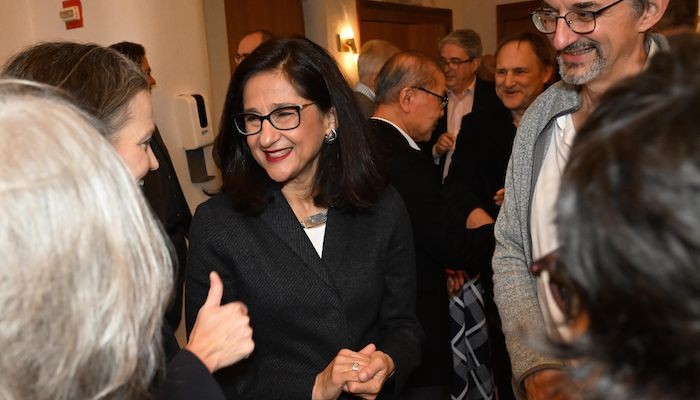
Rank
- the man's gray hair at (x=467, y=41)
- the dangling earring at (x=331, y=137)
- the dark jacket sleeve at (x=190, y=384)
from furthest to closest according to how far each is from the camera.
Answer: the man's gray hair at (x=467, y=41) < the dangling earring at (x=331, y=137) < the dark jacket sleeve at (x=190, y=384)

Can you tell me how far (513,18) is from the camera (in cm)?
981

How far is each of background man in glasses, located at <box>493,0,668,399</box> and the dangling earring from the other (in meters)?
0.56

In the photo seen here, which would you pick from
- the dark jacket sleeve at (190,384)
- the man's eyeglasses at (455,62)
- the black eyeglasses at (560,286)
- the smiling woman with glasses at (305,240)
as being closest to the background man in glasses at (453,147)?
the man's eyeglasses at (455,62)

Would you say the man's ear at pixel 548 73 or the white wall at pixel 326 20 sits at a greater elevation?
the white wall at pixel 326 20

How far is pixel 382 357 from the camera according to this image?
181 centimetres

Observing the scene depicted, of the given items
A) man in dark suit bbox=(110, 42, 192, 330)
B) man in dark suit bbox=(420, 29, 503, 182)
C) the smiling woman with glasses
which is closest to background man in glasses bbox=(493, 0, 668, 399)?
the smiling woman with glasses

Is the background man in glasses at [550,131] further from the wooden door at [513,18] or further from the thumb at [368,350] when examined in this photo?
the wooden door at [513,18]

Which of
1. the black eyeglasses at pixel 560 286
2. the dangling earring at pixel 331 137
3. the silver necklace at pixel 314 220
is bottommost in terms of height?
the silver necklace at pixel 314 220

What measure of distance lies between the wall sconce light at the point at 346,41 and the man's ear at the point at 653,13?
581 centimetres

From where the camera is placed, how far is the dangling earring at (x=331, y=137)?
209cm

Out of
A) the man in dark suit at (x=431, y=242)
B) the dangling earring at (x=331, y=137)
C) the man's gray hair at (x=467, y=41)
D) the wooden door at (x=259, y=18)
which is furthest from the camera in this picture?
the wooden door at (x=259, y=18)

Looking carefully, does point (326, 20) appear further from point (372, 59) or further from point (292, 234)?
point (292, 234)

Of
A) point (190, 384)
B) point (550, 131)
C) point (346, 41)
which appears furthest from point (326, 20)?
point (190, 384)

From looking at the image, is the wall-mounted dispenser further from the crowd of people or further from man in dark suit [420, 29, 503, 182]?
man in dark suit [420, 29, 503, 182]
